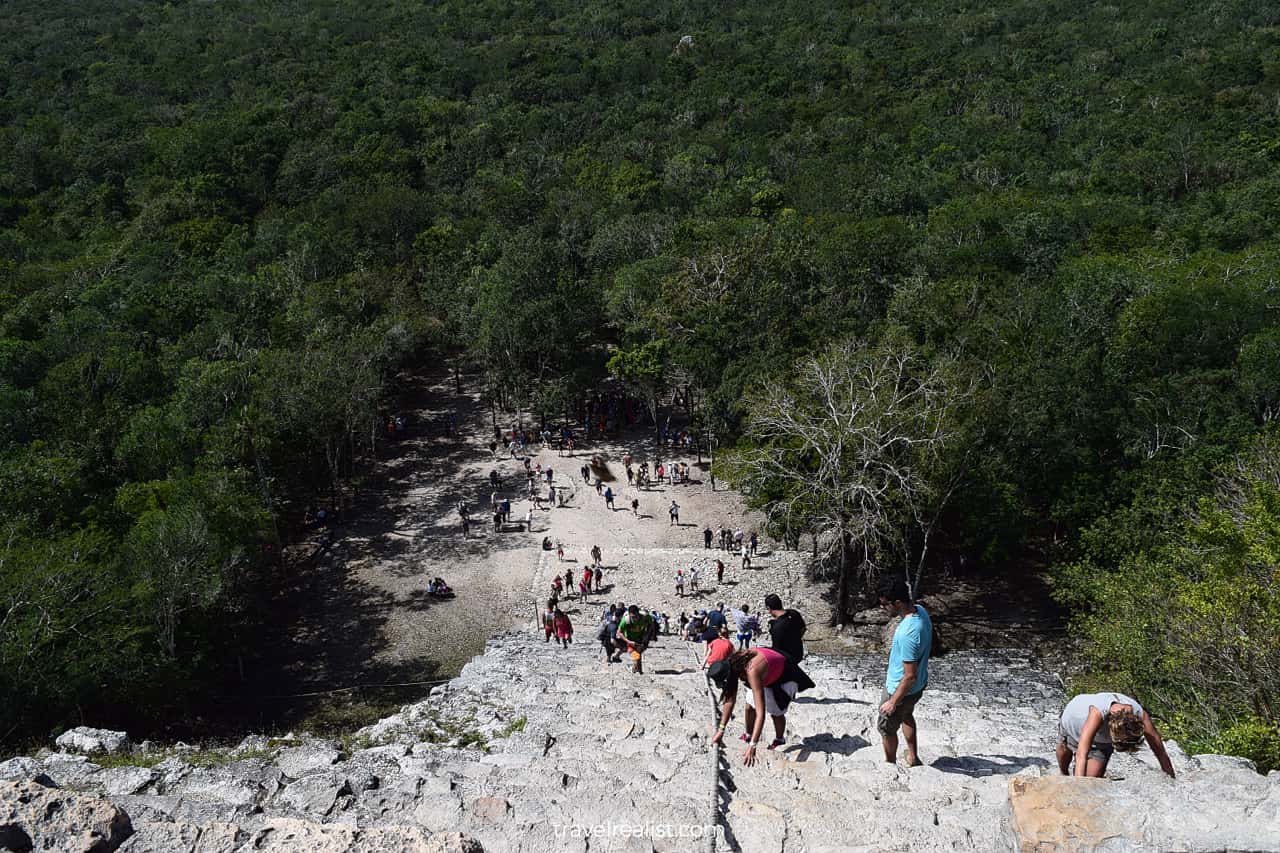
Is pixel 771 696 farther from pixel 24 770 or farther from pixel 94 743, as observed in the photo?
pixel 94 743

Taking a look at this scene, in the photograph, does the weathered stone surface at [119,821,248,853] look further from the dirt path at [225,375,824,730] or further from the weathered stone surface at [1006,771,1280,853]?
the dirt path at [225,375,824,730]

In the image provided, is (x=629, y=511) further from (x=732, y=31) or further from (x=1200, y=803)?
(x=732, y=31)

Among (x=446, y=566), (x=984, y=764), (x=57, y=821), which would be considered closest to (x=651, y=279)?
(x=446, y=566)

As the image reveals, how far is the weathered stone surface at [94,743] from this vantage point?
11.7 metres

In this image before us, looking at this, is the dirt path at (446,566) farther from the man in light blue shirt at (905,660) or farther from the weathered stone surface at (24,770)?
the man in light blue shirt at (905,660)

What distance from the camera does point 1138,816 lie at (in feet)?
20.8

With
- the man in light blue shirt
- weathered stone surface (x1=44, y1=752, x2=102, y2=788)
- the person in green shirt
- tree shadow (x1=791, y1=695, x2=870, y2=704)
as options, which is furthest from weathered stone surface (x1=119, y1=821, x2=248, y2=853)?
the person in green shirt

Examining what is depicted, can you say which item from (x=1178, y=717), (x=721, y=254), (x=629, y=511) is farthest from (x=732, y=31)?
(x=1178, y=717)

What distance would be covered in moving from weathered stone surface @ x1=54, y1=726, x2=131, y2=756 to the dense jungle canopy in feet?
19.2

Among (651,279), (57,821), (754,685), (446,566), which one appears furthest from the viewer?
(651,279)

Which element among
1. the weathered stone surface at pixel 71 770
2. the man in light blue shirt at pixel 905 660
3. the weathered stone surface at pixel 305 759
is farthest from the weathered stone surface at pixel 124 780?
the man in light blue shirt at pixel 905 660

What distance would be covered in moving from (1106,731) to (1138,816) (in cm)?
131

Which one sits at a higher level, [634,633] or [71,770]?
[71,770]

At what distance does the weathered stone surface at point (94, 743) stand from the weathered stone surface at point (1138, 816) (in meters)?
11.2
